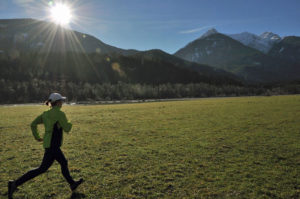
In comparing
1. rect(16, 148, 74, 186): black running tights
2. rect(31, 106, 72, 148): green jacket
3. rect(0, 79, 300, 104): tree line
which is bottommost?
rect(16, 148, 74, 186): black running tights

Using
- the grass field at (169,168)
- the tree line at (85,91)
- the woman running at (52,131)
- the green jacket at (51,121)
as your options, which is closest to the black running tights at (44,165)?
the woman running at (52,131)

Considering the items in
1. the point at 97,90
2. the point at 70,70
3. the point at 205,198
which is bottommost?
the point at 205,198

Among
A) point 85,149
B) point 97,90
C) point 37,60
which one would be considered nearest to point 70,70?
point 37,60

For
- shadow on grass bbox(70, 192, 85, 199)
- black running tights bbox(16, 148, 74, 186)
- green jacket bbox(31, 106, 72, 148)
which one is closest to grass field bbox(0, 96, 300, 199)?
shadow on grass bbox(70, 192, 85, 199)

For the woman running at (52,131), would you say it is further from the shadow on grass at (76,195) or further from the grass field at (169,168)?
the shadow on grass at (76,195)

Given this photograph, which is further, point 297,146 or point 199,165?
point 297,146

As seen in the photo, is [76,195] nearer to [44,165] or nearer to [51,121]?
[44,165]

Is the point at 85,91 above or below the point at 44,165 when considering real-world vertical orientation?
above

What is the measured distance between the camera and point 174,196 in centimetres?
592

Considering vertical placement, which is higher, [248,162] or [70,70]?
[70,70]

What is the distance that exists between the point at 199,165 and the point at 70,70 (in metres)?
215

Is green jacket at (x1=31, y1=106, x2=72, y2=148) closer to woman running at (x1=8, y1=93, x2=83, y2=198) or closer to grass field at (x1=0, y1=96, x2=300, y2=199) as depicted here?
woman running at (x1=8, y1=93, x2=83, y2=198)

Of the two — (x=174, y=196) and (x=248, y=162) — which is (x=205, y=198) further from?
(x=248, y=162)

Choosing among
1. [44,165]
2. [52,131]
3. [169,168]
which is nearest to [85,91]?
[169,168]
